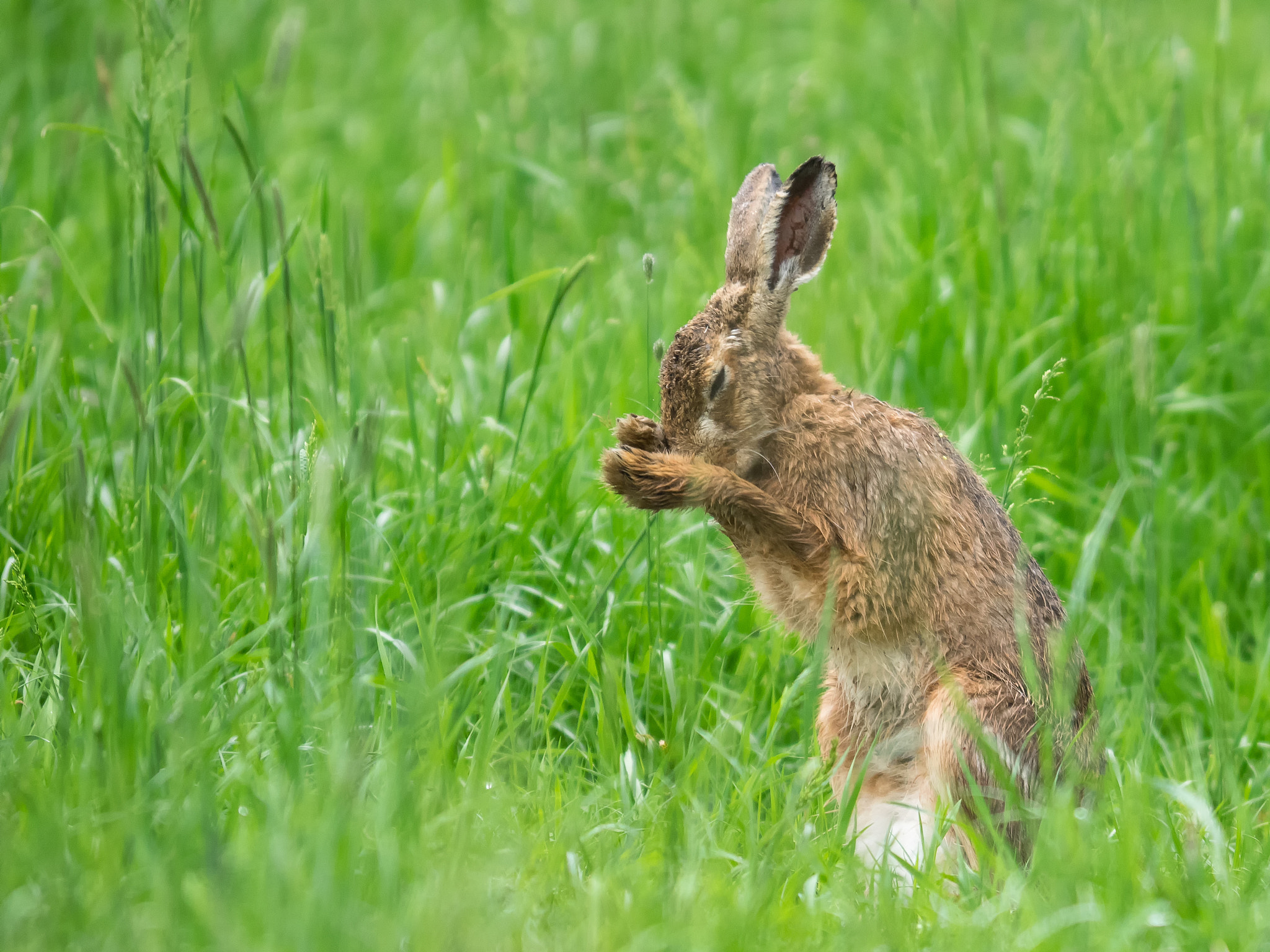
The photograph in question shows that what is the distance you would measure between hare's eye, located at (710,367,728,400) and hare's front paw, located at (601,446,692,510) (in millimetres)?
173

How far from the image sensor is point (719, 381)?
133 inches

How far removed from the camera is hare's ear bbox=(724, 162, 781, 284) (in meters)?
3.51

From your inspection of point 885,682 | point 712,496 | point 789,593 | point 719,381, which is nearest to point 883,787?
point 885,682

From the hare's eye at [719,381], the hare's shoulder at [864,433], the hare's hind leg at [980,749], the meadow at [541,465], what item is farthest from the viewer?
the hare's shoulder at [864,433]

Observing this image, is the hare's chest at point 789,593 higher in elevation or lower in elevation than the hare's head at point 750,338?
lower

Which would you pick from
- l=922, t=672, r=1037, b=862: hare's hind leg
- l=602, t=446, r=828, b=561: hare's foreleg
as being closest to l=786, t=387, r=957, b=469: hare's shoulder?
l=602, t=446, r=828, b=561: hare's foreleg

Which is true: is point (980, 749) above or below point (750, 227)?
below

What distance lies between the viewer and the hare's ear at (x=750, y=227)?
3.51m

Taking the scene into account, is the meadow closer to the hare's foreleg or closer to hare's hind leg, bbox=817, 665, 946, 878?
hare's hind leg, bbox=817, 665, 946, 878

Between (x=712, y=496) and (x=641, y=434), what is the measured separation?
0.25 m

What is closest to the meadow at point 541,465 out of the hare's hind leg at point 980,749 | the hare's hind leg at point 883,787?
the hare's hind leg at point 883,787

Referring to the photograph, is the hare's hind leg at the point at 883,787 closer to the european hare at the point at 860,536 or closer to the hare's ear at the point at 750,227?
the european hare at the point at 860,536

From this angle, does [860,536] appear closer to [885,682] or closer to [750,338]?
[885,682]

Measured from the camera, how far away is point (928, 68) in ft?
22.8
